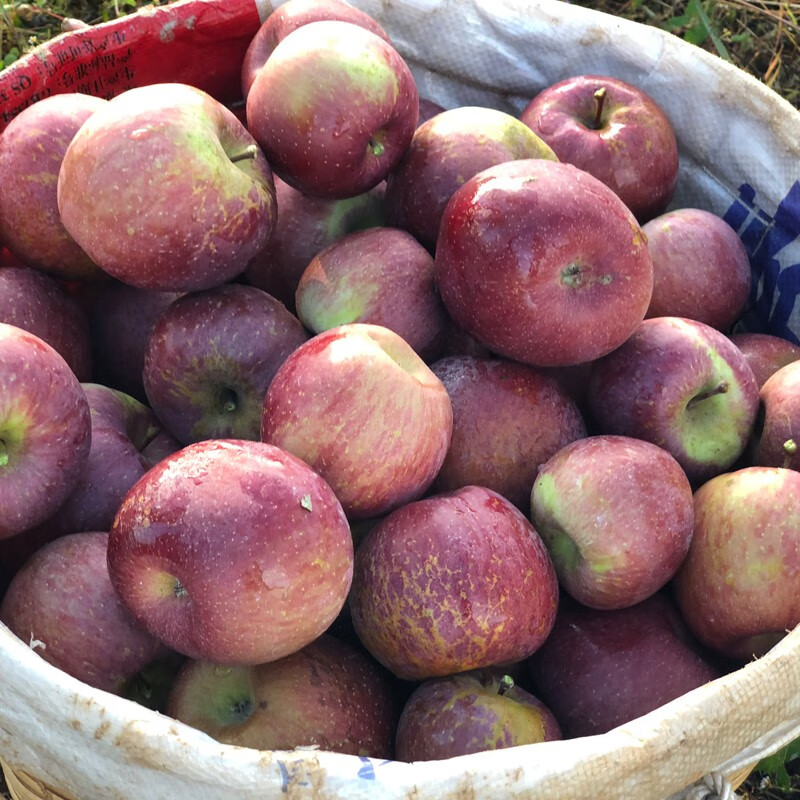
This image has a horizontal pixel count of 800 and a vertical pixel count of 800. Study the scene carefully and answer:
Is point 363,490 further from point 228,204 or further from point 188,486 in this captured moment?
point 228,204

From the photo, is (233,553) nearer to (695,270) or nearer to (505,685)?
(505,685)

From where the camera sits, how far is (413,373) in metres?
1.14

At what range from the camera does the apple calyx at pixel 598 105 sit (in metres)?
1.58

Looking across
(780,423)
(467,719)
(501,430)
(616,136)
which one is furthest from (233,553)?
(616,136)

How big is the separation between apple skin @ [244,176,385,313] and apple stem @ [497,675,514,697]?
2.29 feet

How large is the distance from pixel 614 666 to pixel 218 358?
665mm

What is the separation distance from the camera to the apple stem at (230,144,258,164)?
1.25 meters

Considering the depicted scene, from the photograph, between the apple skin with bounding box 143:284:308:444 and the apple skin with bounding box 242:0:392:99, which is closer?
the apple skin with bounding box 143:284:308:444

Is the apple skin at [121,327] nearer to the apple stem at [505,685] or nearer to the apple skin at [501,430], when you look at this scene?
the apple skin at [501,430]

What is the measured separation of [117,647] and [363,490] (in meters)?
0.35

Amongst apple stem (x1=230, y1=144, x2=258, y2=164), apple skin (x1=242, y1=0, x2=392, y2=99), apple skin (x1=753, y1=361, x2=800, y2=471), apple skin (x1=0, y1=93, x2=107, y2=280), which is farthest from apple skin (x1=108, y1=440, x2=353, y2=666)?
apple skin (x1=242, y1=0, x2=392, y2=99)

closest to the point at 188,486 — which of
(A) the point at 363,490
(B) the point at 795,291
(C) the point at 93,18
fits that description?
(A) the point at 363,490

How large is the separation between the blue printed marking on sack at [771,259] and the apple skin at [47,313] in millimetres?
1164

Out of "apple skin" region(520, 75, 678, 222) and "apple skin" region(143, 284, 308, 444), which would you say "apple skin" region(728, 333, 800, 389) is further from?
"apple skin" region(143, 284, 308, 444)
